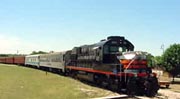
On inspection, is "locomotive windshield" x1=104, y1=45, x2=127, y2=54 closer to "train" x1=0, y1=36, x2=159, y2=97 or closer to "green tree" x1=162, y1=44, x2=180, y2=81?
"train" x1=0, y1=36, x2=159, y2=97

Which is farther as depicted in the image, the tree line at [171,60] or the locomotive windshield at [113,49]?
the tree line at [171,60]

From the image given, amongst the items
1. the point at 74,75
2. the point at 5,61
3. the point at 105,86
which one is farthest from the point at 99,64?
the point at 5,61

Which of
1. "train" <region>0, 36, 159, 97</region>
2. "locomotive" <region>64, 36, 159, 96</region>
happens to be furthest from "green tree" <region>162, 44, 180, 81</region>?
"locomotive" <region>64, 36, 159, 96</region>

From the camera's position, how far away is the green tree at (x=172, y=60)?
161ft

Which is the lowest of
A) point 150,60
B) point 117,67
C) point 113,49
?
point 117,67

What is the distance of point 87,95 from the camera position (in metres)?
20.8

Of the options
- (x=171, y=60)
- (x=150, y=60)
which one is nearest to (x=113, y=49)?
(x=150, y=60)

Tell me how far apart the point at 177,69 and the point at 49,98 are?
Result: 33.2 m

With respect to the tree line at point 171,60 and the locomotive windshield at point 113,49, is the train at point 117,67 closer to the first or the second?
the locomotive windshield at point 113,49

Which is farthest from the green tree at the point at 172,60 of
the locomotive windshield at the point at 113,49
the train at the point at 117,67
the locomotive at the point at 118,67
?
the locomotive windshield at the point at 113,49

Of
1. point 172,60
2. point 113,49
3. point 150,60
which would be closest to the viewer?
point 150,60

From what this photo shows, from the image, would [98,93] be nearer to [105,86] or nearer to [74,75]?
[105,86]

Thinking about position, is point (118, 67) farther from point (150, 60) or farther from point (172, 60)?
point (172, 60)

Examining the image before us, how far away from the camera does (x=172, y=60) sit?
49406mm
